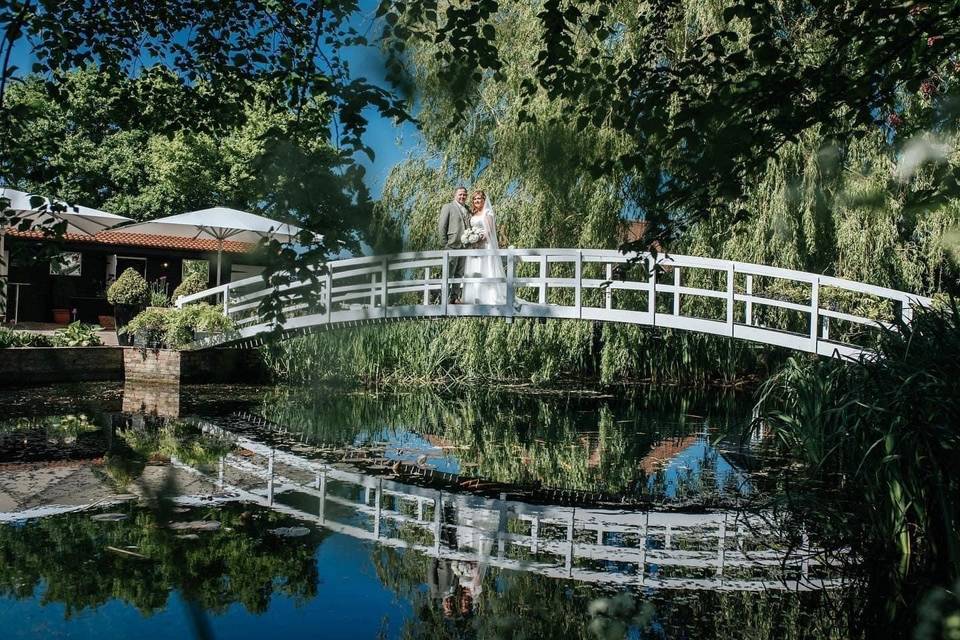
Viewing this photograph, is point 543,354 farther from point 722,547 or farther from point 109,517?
point 109,517

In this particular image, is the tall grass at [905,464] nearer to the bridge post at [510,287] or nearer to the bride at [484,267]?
the bridge post at [510,287]

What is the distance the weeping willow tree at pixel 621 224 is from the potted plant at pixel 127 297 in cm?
252

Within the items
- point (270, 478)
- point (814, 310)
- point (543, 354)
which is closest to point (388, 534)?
point (270, 478)

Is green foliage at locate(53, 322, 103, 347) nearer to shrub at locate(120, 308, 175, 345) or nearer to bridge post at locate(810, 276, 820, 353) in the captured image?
shrub at locate(120, 308, 175, 345)

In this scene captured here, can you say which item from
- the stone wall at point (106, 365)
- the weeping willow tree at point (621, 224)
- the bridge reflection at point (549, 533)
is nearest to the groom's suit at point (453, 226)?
the weeping willow tree at point (621, 224)

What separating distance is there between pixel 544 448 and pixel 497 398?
414cm

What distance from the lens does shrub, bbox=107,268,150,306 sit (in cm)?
1446

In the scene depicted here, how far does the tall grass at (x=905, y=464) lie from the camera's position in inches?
175

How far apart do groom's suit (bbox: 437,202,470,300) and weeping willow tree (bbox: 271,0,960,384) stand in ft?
1.77

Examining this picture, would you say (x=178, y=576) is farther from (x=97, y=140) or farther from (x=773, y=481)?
(x=97, y=140)

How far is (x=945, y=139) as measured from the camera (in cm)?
973

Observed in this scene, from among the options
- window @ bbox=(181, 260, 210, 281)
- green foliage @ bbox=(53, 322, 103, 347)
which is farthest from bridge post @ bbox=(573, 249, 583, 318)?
window @ bbox=(181, 260, 210, 281)

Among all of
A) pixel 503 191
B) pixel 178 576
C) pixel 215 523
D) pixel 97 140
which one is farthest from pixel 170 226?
pixel 97 140

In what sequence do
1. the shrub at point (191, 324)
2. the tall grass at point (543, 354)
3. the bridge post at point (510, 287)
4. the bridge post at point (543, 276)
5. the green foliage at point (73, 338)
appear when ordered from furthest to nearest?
the shrub at point (191, 324) < the green foliage at point (73, 338) < the tall grass at point (543, 354) < the bridge post at point (510, 287) < the bridge post at point (543, 276)
